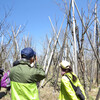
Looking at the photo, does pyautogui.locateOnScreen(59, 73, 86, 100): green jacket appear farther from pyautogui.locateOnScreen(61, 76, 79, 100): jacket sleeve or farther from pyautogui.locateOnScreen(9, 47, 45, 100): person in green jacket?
pyautogui.locateOnScreen(9, 47, 45, 100): person in green jacket

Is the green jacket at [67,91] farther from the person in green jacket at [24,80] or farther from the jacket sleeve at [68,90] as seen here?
the person in green jacket at [24,80]

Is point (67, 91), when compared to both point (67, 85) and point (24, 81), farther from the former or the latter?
point (24, 81)

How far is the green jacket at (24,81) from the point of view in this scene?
4.82 ft

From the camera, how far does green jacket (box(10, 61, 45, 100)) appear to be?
1.47 metres

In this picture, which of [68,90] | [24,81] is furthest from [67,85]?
[24,81]

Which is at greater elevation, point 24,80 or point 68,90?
point 24,80

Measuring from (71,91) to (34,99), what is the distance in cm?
57

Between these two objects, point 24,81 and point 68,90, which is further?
point 68,90

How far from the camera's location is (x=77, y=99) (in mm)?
1731

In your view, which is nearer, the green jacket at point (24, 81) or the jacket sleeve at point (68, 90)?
the green jacket at point (24, 81)

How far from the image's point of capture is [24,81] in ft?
4.83

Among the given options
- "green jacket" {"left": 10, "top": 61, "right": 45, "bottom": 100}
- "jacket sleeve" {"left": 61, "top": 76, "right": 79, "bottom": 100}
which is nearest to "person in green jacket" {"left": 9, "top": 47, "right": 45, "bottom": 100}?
"green jacket" {"left": 10, "top": 61, "right": 45, "bottom": 100}

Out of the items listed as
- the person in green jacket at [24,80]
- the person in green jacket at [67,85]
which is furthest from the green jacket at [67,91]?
the person in green jacket at [24,80]

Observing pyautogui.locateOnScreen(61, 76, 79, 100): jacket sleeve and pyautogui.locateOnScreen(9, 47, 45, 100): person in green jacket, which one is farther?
pyautogui.locateOnScreen(61, 76, 79, 100): jacket sleeve
